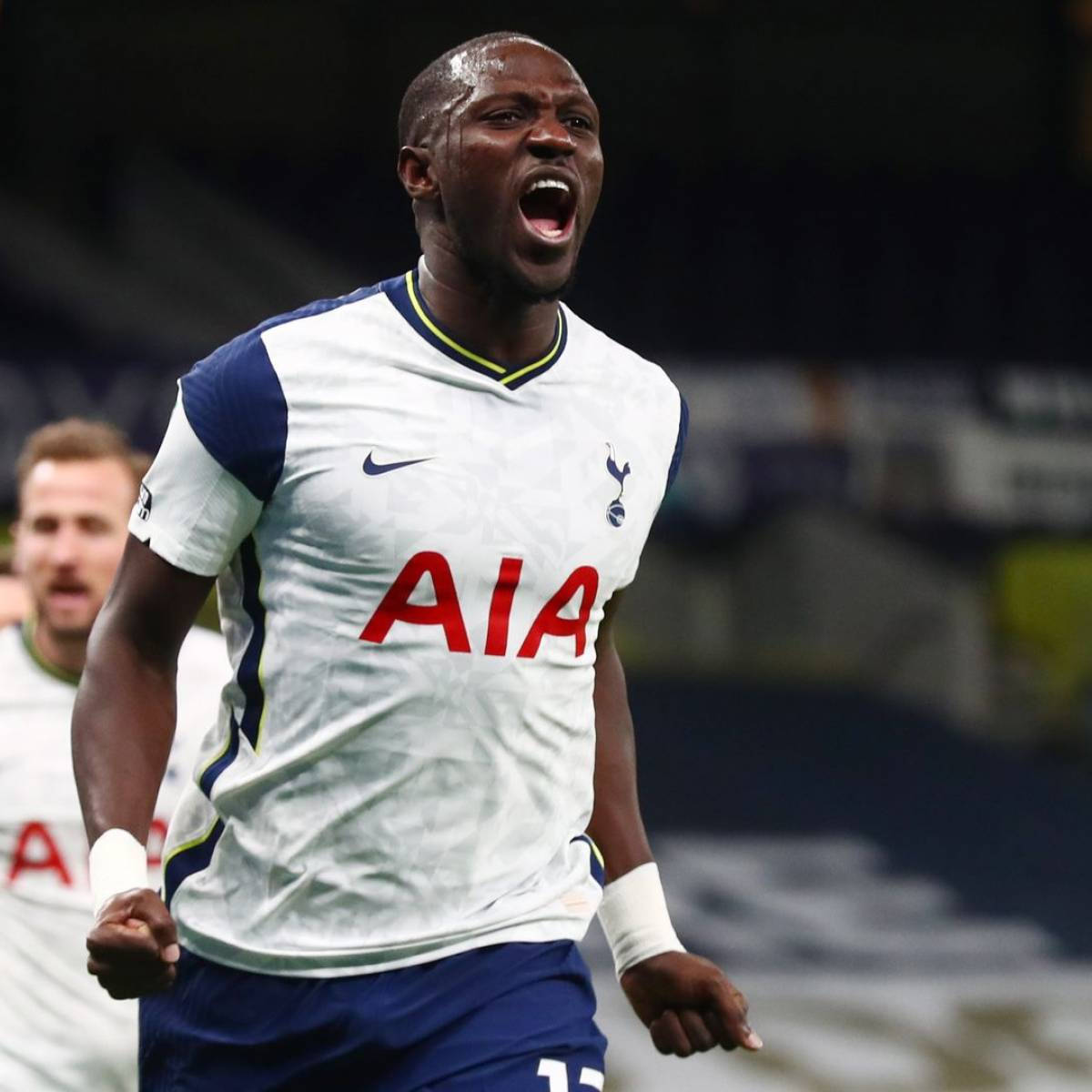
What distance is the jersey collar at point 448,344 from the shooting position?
249 centimetres

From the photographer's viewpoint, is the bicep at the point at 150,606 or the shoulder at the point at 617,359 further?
the shoulder at the point at 617,359

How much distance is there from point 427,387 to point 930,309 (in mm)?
12174

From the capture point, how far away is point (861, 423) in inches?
450

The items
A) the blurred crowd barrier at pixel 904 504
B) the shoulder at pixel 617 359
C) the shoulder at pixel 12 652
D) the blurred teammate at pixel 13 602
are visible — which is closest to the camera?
the shoulder at pixel 617 359

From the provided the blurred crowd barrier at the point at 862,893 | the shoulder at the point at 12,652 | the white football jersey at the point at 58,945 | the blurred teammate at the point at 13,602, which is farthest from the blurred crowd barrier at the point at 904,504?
the white football jersey at the point at 58,945

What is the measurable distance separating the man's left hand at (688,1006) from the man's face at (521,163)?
2.56 ft

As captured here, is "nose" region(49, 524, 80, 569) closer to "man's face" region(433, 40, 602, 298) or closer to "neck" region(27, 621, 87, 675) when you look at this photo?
"neck" region(27, 621, 87, 675)

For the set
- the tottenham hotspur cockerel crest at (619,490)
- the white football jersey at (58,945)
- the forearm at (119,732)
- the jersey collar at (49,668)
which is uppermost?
the tottenham hotspur cockerel crest at (619,490)

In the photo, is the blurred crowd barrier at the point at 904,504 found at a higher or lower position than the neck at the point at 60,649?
lower

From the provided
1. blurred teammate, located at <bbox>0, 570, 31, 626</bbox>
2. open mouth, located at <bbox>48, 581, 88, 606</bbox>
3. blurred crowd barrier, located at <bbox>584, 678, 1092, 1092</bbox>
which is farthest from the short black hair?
blurred crowd barrier, located at <bbox>584, 678, 1092, 1092</bbox>

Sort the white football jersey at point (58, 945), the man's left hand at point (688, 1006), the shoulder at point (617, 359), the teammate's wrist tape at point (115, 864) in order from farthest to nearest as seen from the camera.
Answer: the white football jersey at point (58, 945) < the shoulder at point (617, 359) < the man's left hand at point (688, 1006) < the teammate's wrist tape at point (115, 864)

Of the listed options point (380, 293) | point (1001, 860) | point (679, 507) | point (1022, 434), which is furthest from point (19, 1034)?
point (1022, 434)

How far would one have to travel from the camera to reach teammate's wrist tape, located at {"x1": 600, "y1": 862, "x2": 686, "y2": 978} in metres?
2.62

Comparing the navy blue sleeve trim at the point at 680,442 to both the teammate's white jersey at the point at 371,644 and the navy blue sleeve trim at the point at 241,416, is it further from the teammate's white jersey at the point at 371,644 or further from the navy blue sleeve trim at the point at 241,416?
the navy blue sleeve trim at the point at 241,416
